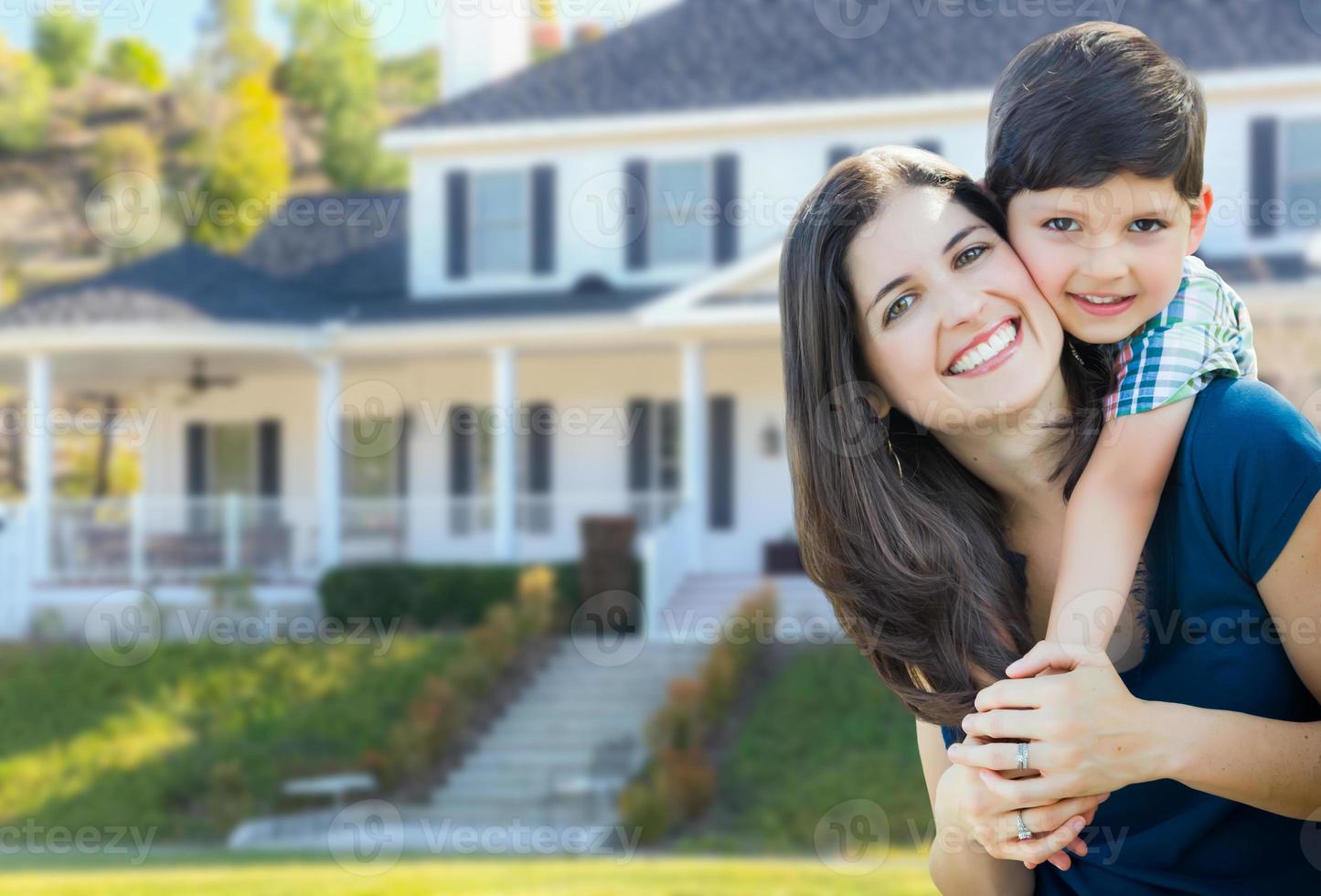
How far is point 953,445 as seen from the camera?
274 cm

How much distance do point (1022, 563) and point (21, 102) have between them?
227ft

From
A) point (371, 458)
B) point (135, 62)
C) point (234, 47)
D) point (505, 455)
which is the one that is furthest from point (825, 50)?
point (135, 62)

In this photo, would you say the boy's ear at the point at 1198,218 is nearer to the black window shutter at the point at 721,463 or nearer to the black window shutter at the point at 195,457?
the black window shutter at the point at 721,463

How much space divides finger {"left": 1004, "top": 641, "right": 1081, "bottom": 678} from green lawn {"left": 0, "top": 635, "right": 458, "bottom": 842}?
43.5 ft

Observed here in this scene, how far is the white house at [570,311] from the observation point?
19.8 m

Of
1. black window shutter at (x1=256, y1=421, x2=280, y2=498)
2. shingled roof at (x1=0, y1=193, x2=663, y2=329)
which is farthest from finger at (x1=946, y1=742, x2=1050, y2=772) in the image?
black window shutter at (x1=256, y1=421, x2=280, y2=498)

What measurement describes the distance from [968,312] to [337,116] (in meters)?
64.6

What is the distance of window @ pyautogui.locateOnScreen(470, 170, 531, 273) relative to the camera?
2267cm

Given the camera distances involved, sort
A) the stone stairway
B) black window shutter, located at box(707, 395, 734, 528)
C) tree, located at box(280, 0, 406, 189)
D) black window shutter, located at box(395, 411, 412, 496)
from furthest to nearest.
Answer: tree, located at box(280, 0, 406, 189), black window shutter, located at box(395, 411, 412, 496), black window shutter, located at box(707, 395, 734, 528), the stone stairway

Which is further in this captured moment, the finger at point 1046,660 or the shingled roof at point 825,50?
the shingled roof at point 825,50

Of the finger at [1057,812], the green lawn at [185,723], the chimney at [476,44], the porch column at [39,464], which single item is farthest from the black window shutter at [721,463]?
the finger at [1057,812]

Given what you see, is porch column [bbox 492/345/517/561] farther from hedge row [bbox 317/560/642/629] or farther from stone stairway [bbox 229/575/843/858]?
stone stairway [bbox 229/575/843/858]

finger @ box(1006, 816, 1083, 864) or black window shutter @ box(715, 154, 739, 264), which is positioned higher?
black window shutter @ box(715, 154, 739, 264)

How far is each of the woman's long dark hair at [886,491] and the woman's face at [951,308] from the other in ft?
0.13
